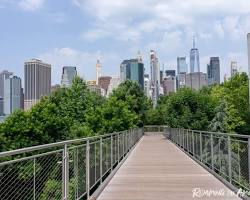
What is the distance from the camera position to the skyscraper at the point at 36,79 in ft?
495

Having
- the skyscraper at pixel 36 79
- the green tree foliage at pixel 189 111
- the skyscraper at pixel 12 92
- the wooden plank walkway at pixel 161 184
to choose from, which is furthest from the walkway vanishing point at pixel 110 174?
the skyscraper at pixel 36 79

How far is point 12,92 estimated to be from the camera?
153750 mm

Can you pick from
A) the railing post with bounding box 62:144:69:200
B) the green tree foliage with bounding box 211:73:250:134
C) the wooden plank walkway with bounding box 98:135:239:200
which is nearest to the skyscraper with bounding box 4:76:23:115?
the green tree foliage with bounding box 211:73:250:134

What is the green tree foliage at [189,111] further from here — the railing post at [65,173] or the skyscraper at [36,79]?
the skyscraper at [36,79]

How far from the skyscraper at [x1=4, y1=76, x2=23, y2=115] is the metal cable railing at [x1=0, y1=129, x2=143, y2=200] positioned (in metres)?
127

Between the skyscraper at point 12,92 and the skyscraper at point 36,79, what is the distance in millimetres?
2837

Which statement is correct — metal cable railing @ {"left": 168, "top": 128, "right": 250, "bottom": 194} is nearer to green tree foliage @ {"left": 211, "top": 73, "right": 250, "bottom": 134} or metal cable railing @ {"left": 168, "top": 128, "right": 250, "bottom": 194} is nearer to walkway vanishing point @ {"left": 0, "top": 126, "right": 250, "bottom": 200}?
walkway vanishing point @ {"left": 0, "top": 126, "right": 250, "bottom": 200}

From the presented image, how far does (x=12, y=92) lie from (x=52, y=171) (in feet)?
500

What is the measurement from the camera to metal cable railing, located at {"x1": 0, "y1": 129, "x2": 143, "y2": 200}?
4859 millimetres

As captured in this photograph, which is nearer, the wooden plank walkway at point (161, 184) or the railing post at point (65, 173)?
the railing post at point (65, 173)

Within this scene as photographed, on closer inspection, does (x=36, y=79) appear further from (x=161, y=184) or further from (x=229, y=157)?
(x=229, y=157)

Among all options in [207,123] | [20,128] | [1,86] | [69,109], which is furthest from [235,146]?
[1,86]

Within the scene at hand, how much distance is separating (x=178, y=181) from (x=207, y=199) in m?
2.98

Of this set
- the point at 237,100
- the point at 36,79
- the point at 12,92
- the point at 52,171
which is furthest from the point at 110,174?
the point at 36,79
